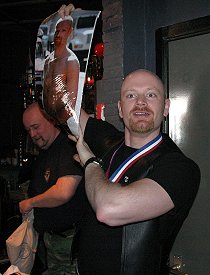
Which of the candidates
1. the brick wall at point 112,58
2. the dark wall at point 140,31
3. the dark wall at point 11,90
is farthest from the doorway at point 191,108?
the dark wall at point 11,90

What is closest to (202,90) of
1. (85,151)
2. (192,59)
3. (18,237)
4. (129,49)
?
(192,59)

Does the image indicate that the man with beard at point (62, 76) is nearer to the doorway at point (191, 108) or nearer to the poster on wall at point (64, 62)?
the poster on wall at point (64, 62)

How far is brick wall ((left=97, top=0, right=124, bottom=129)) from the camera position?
124 inches

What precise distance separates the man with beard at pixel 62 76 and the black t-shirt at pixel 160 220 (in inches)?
15.3

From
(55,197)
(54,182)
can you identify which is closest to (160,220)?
(55,197)

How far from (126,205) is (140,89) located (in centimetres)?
65

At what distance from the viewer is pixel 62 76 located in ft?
5.66

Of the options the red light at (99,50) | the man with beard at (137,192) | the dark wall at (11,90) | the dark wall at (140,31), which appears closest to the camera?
the man with beard at (137,192)

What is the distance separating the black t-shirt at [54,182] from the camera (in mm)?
2799

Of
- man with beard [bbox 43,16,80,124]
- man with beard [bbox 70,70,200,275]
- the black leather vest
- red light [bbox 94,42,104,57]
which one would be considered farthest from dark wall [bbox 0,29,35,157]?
the black leather vest

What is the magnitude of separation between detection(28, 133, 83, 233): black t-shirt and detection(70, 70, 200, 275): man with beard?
0.77m

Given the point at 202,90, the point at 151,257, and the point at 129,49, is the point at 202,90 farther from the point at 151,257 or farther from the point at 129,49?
the point at 151,257

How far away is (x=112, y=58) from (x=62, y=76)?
1.57 m

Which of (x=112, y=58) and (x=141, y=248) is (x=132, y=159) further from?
(x=112, y=58)
